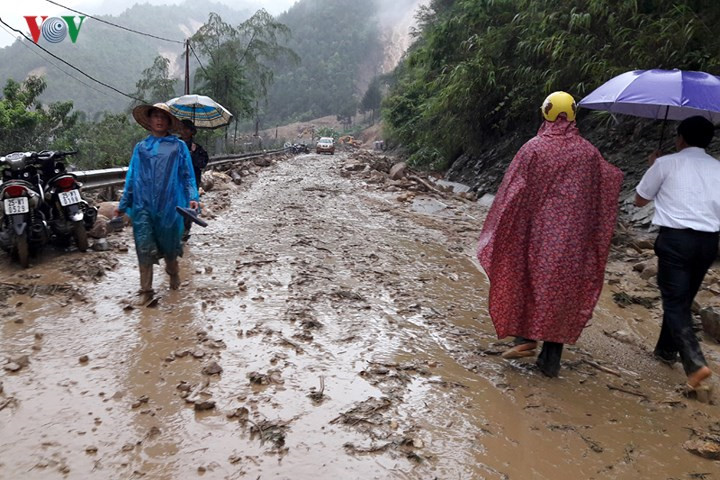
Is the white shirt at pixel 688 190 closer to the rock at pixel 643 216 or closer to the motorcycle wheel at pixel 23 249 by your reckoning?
the rock at pixel 643 216

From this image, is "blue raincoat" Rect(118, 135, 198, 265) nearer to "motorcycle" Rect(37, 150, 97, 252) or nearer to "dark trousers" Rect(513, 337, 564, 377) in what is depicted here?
"motorcycle" Rect(37, 150, 97, 252)

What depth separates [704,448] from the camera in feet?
7.97

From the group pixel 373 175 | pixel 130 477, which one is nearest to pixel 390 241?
pixel 130 477

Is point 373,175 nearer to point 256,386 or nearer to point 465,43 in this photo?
point 465,43

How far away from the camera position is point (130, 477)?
2.05 metres

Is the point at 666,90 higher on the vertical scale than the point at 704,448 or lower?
higher

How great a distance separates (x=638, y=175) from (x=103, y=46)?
466 feet

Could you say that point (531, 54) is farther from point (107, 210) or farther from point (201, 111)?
point (107, 210)

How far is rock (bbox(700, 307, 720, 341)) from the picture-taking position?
400 cm

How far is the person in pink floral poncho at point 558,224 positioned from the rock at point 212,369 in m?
2.02

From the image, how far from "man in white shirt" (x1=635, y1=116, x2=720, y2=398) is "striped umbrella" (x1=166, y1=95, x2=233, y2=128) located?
24.1ft

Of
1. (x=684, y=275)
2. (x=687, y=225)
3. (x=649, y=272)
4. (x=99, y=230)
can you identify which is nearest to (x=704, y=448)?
(x=684, y=275)

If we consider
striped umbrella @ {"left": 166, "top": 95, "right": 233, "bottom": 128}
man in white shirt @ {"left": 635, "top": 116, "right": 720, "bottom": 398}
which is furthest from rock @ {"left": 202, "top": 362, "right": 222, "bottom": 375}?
striped umbrella @ {"left": 166, "top": 95, "right": 233, "bottom": 128}

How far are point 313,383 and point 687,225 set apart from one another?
2564 mm
